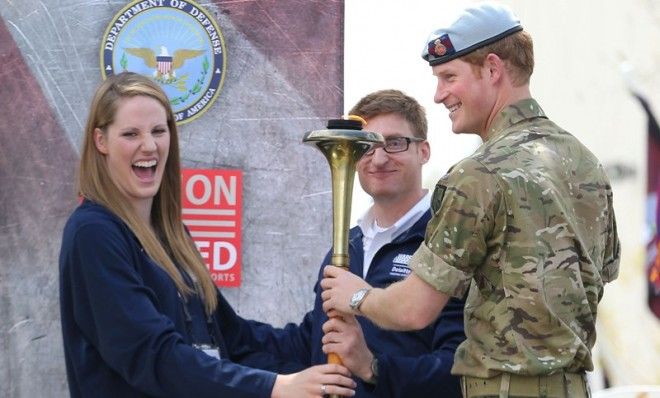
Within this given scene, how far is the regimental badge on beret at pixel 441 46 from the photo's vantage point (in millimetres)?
3258

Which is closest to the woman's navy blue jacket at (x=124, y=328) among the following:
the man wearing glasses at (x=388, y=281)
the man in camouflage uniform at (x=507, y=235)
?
the man wearing glasses at (x=388, y=281)

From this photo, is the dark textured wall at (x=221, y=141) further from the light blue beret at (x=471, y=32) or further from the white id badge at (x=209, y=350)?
the light blue beret at (x=471, y=32)

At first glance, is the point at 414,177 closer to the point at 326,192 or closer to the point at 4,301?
the point at 326,192

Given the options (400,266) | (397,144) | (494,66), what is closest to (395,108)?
(397,144)

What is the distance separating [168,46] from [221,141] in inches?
14.9

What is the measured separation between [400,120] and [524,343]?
1.25 metres

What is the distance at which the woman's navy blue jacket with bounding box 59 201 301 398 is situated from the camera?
3.42 meters

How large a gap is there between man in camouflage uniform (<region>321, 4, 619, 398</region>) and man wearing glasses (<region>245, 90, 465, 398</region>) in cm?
36

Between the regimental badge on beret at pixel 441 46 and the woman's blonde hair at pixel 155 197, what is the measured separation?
0.86 m

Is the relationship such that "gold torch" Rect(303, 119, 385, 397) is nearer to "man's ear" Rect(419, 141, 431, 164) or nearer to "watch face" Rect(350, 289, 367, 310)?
"watch face" Rect(350, 289, 367, 310)

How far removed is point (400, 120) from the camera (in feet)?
13.7

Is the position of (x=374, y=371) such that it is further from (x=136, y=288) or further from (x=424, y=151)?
(x=424, y=151)

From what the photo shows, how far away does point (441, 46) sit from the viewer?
3275 millimetres

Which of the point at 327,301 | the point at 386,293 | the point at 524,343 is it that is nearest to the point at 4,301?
the point at 327,301
